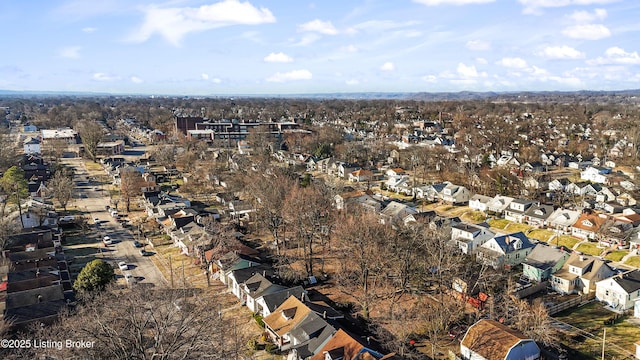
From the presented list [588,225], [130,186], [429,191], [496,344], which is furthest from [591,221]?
[130,186]

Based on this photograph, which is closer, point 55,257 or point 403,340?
point 403,340

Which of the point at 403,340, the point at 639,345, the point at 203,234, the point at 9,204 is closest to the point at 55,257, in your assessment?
the point at 203,234

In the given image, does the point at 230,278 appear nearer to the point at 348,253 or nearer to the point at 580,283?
the point at 348,253

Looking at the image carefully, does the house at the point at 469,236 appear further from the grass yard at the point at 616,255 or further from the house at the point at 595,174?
the house at the point at 595,174

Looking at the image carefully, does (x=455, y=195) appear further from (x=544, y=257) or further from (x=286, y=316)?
(x=286, y=316)

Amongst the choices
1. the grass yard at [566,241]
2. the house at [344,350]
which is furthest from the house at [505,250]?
the house at [344,350]
